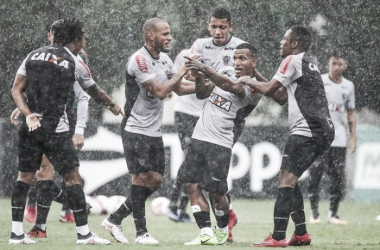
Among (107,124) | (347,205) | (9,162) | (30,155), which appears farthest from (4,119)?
(30,155)

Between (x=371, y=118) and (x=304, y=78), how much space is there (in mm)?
8584

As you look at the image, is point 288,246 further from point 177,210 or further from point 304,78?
point 177,210

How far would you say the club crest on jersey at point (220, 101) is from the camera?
9.27 meters

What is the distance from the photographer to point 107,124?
15.5 meters

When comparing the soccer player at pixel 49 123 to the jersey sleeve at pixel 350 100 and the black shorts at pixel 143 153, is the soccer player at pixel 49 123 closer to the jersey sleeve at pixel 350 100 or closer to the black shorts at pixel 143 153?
the black shorts at pixel 143 153

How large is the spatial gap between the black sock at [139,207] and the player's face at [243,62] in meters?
1.50

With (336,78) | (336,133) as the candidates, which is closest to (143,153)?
(336,133)

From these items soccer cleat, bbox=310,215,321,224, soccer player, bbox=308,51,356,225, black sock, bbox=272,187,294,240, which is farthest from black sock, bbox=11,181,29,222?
soccer player, bbox=308,51,356,225

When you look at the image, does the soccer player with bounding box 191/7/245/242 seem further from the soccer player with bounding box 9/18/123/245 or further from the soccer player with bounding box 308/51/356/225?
the soccer player with bounding box 308/51/356/225

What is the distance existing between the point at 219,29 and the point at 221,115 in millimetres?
1496

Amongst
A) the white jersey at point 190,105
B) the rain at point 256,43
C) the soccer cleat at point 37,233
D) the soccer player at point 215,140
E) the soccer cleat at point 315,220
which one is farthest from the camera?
the rain at point 256,43

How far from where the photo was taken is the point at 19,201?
8.85m

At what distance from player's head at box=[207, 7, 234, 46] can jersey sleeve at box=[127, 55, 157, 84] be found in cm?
131

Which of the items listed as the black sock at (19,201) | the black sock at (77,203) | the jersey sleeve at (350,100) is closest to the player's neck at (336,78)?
the jersey sleeve at (350,100)
